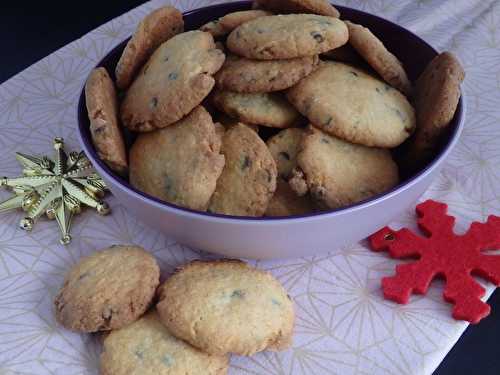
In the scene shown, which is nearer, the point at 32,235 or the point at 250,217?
the point at 250,217

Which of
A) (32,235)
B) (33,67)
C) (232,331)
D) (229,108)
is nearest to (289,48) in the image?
(229,108)

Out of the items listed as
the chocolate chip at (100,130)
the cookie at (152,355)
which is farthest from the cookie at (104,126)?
the cookie at (152,355)

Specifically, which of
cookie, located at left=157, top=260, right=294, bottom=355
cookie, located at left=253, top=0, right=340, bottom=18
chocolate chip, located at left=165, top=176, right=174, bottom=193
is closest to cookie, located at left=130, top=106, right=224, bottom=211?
chocolate chip, located at left=165, top=176, right=174, bottom=193

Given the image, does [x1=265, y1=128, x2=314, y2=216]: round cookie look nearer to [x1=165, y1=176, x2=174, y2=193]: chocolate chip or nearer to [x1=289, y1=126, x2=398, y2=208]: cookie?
[x1=289, y1=126, x2=398, y2=208]: cookie

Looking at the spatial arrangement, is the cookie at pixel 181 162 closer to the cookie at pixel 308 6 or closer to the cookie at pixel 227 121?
the cookie at pixel 227 121

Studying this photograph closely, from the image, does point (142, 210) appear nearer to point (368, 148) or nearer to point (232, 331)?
point (232, 331)

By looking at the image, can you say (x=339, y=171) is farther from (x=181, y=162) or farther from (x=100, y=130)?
(x=100, y=130)
